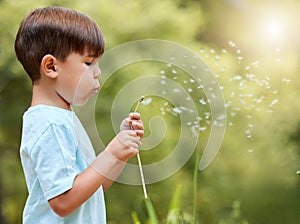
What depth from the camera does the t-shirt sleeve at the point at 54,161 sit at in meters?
0.91

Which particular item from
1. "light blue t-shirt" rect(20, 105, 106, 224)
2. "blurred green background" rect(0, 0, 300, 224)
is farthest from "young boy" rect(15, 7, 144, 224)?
"blurred green background" rect(0, 0, 300, 224)

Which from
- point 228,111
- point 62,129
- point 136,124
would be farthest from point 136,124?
point 228,111

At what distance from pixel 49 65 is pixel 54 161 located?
15 centimetres

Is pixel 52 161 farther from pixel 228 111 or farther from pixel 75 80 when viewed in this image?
pixel 228 111

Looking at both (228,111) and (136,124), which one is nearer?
(136,124)

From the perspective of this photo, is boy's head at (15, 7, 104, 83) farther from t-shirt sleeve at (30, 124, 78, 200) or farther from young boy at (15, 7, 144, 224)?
t-shirt sleeve at (30, 124, 78, 200)

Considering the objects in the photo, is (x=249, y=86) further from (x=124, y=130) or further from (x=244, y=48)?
(x=124, y=130)

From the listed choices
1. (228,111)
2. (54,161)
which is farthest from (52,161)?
(228,111)

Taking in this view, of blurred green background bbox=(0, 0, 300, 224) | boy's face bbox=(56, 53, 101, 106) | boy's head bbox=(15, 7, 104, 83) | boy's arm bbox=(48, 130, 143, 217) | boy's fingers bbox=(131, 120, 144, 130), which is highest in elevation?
blurred green background bbox=(0, 0, 300, 224)

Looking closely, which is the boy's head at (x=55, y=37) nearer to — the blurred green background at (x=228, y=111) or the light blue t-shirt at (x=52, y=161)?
the light blue t-shirt at (x=52, y=161)

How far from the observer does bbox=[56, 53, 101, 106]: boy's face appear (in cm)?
98

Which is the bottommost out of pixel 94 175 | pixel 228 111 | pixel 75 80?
pixel 94 175

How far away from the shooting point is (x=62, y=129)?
94cm

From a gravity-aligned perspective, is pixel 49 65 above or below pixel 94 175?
above
